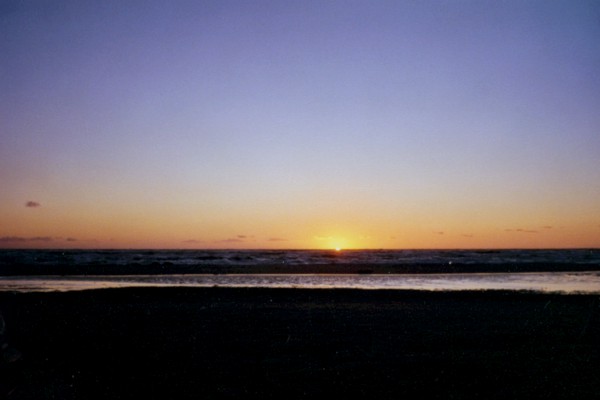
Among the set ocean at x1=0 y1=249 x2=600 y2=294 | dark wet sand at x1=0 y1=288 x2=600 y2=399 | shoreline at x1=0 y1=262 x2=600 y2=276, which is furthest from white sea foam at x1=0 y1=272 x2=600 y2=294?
shoreline at x1=0 y1=262 x2=600 y2=276

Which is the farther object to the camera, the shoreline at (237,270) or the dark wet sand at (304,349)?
the shoreline at (237,270)

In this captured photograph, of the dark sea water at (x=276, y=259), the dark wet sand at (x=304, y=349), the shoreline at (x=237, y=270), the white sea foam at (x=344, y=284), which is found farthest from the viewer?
the dark sea water at (x=276, y=259)

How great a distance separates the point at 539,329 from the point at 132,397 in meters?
11.4

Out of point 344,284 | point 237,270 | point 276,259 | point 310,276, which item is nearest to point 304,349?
point 344,284

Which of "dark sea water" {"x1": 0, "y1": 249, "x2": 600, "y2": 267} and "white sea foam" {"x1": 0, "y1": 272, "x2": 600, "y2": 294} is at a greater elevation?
"white sea foam" {"x1": 0, "y1": 272, "x2": 600, "y2": 294}

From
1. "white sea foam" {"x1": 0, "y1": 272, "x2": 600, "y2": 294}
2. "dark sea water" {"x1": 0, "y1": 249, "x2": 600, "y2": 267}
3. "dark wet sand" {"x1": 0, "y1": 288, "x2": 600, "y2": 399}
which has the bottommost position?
"dark sea water" {"x1": 0, "y1": 249, "x2": 600, "y2": 267}

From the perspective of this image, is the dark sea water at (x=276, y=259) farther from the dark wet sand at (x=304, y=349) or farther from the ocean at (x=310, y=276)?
the dark wet sand at (x=304, y=349)

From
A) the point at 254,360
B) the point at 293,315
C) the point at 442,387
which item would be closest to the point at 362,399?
the point at 442,387

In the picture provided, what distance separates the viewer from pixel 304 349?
11.2 meters

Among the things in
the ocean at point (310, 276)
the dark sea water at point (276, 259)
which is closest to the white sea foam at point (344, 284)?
the ocean at point (310, 276)

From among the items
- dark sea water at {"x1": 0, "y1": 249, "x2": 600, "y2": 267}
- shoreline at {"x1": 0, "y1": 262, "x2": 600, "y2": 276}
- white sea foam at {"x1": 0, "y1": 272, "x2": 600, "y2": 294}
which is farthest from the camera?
dark sea water at {"x1": 0, "y1": 249, "x2": 600, "y2": 267}

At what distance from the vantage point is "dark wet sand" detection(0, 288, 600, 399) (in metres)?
8.26

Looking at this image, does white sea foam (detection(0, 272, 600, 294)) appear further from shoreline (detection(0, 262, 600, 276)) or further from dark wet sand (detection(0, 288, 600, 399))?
shoreline (detection(0, 262, 600, 276))

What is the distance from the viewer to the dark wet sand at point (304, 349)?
8.26 m
